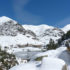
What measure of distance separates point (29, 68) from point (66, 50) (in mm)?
4591

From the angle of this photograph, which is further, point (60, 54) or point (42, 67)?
point (60, 54)

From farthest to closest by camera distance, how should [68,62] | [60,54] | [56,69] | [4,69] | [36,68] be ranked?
[4,69], [60,54], [68,62], [36,68], [56,69]

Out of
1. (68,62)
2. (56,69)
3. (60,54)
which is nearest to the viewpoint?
(56,69)

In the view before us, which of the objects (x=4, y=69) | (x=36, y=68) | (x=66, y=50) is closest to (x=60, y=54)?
(x=66, y=50)

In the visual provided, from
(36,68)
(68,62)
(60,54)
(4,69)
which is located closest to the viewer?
(36,68)

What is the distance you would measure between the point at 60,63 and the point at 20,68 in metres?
2.92

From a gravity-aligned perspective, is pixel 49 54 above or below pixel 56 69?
above

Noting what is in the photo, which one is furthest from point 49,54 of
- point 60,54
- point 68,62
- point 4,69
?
point 4,69

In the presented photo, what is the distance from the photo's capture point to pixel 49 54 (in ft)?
60.0

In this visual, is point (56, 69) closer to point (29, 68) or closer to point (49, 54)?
point (29, 68)

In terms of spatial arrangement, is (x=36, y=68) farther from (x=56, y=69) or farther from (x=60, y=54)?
(x=60, y=54)

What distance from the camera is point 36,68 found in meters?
14.6

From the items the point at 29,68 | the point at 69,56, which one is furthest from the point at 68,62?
the point at 29,68

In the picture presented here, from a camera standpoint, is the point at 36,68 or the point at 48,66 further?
the point at 36,68
